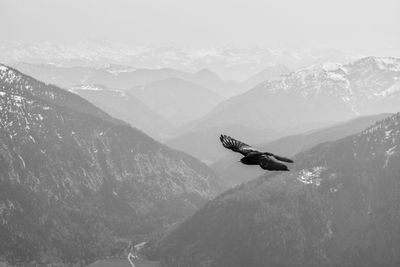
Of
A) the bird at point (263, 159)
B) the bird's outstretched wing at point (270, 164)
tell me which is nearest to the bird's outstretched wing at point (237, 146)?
the bird at point (263, 159)

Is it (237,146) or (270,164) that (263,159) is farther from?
(237,146)

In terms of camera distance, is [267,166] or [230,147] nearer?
[267,166]

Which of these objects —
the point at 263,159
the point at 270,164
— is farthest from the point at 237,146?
the point at 270,164

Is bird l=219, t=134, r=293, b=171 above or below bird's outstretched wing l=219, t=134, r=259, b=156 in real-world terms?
below

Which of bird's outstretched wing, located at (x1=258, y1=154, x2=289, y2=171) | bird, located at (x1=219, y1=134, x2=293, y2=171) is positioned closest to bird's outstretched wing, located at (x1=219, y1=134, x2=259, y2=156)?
bird, located at (x1=219, y1=134, x2=293, y2=171)

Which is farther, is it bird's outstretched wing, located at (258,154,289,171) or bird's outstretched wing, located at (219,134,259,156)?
bird's outstretched wing, located at (219,134,259,156)

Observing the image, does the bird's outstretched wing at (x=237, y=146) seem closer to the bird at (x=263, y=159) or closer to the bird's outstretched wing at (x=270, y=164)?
the bird at (x=263, y=159)

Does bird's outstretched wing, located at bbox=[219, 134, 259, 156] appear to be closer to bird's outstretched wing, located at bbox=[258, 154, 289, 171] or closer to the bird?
the bird
